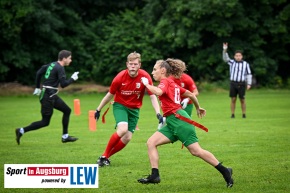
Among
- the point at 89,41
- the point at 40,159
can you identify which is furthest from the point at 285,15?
the point at 40,159

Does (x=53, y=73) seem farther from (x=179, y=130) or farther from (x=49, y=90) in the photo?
(x=179, y=130)

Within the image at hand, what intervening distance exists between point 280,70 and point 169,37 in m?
8.04

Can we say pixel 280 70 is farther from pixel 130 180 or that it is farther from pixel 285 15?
pixel 130 180

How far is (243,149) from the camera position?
13375 mm

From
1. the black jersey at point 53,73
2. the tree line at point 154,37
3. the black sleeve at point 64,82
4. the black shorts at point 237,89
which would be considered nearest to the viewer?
the black sleeve at point 64,82

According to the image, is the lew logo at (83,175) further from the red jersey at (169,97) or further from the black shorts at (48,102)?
the black shorts at (48,102)

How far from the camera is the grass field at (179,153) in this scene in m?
9.59

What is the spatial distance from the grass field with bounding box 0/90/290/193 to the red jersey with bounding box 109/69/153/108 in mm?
1068

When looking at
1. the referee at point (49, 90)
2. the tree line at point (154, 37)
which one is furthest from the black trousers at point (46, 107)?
the tree line at point (154, 37)

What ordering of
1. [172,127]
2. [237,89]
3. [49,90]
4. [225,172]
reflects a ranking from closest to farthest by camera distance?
[225,172] → [172,127] → [49,90] → [237,89]

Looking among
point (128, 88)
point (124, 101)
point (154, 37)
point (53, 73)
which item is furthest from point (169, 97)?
point (154, 37)

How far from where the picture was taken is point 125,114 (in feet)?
37.7

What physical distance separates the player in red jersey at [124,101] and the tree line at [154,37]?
2756 centimetres

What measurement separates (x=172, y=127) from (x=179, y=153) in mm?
3523
